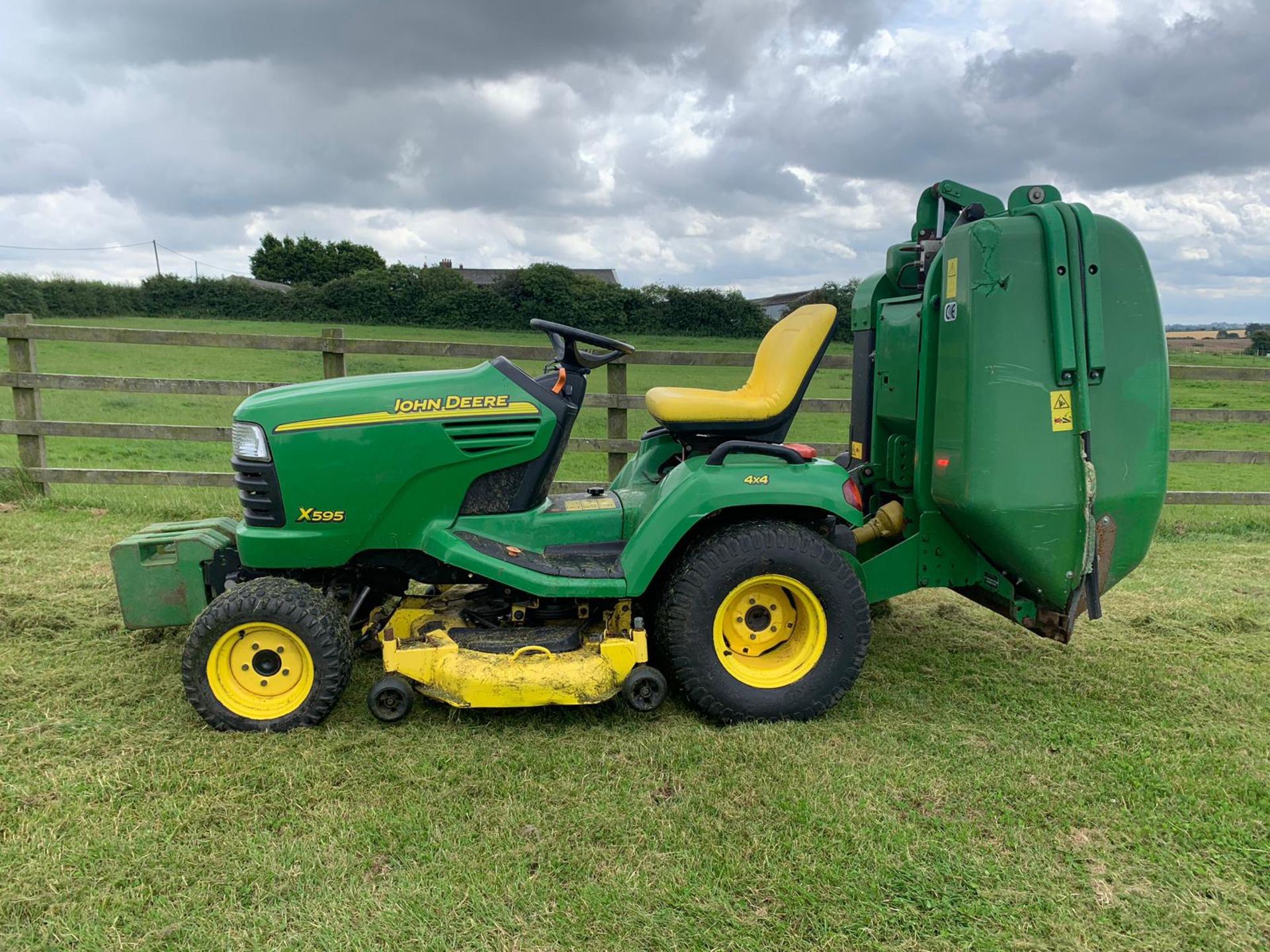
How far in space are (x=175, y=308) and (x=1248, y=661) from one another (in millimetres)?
27837

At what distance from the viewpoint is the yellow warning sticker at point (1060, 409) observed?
3.01m

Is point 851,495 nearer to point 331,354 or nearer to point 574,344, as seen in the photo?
point 574,344

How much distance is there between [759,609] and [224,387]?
4845 millimetres

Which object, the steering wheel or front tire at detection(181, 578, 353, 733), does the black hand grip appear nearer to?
the steering wheel

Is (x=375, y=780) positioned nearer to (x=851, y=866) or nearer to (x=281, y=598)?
(x=281, y=598)

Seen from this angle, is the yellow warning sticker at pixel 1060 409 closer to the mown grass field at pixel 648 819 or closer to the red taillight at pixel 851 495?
the red taillight at pixel 851 495

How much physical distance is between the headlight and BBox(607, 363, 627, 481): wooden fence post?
11.1 ft

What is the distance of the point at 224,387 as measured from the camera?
6.32 metres

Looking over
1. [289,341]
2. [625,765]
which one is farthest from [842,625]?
[289,341]

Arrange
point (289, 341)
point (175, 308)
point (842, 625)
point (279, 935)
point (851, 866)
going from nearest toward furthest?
point (279, 935) → point (851, 866) → point (842, 625) → point (289, 341) → point (175, 308)

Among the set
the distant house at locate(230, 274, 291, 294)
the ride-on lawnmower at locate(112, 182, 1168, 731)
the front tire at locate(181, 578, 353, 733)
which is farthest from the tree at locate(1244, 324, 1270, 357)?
the distant house at locate(230, 274, 291, 294)

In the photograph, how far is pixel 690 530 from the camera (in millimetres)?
3324

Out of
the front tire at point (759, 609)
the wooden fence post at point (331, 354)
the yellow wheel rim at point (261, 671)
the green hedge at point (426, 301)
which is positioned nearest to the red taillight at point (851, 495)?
the front tire at point (759, 609)

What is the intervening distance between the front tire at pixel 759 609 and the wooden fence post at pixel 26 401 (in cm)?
571
